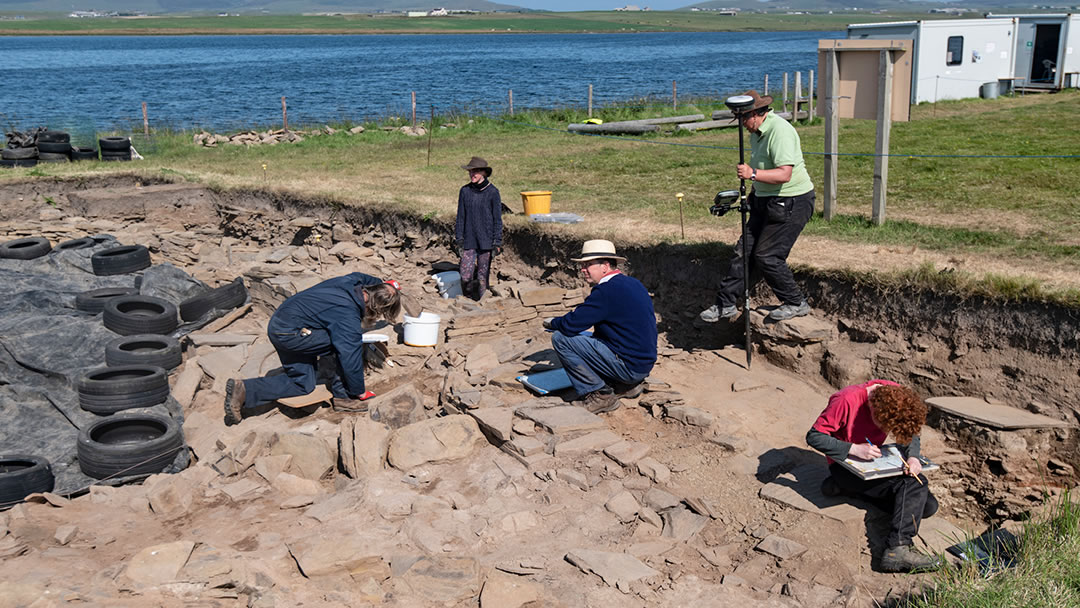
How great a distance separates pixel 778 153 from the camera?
28.0ft

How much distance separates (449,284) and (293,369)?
3.45 metres

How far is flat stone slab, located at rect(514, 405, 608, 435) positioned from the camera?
307 inches

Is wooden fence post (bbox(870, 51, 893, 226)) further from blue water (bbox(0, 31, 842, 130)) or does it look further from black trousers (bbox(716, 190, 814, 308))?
blue water (bbox(0, 31, 842, 130))

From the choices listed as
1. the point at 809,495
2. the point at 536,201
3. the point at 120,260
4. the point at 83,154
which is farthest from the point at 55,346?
the point at 83,154

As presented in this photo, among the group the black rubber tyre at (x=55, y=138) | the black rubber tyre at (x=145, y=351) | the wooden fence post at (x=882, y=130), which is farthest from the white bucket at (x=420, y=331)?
the black rubber tyre at (x=55, y=138)

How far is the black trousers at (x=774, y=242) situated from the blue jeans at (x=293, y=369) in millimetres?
3980

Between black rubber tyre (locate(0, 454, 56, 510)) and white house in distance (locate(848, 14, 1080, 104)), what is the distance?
2332 cm

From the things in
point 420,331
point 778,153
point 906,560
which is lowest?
point 906,560

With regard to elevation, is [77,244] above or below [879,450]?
above

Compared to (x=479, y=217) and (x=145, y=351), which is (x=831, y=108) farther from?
(x=145, y=351)

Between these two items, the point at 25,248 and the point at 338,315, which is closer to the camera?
the point at 338,315

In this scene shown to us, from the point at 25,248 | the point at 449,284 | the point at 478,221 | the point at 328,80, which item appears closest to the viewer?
the point at 478,221

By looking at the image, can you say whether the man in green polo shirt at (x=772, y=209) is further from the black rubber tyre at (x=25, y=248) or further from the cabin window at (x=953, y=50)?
the cabin window at (x=953, y=50)

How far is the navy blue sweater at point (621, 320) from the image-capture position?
805cm
